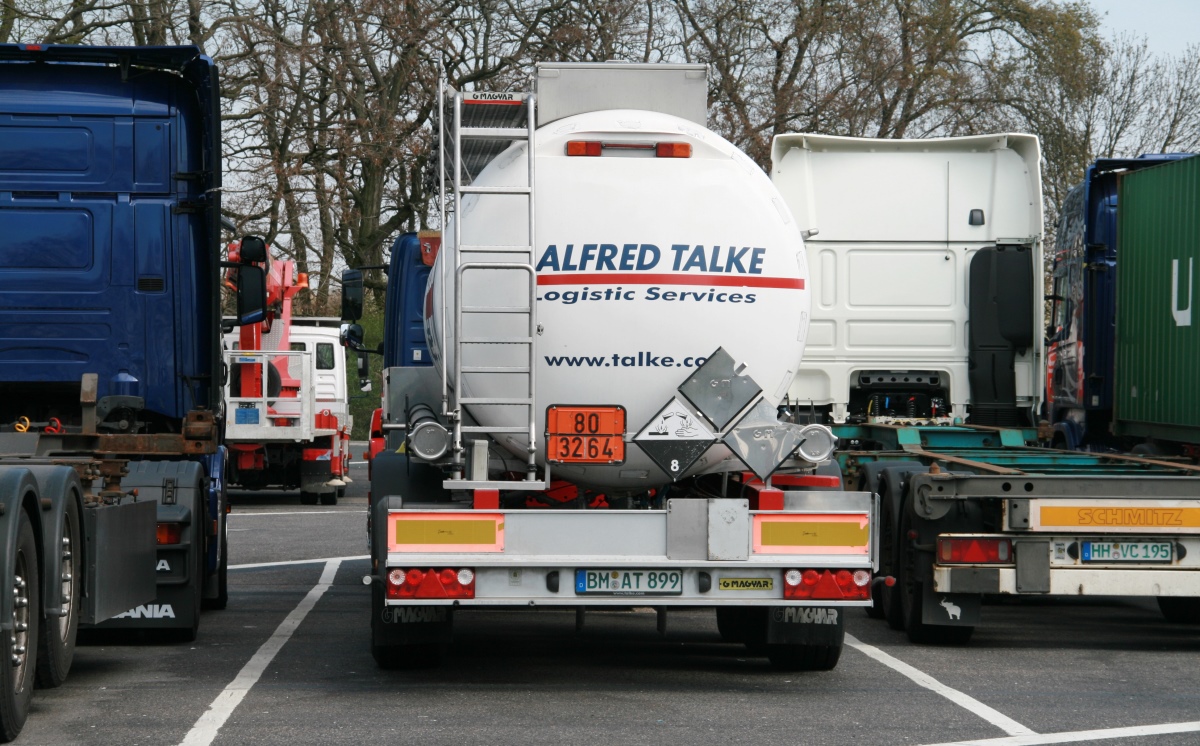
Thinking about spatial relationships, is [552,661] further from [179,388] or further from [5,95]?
[5,95]

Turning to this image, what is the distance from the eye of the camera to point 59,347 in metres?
10.1

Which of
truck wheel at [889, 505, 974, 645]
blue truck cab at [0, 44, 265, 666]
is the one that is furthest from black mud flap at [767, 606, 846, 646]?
blue truck cab at [0, 44, 265, 666]

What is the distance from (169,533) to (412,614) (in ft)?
6.09

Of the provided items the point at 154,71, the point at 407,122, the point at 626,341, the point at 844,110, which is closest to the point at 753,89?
the point at 844,110

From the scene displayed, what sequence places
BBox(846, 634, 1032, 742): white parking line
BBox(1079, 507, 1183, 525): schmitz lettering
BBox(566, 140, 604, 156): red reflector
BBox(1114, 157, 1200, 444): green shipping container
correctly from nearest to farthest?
BBox(846, 634, 1032, 742): white parking line
BBox(566, 140, 604, 156): red reflector
BBox(1079, 507, 1183, 525): schmitz lettering
BBox(1114, 157, 1200, 444): green shipping container

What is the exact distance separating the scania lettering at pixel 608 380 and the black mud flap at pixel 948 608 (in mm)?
1676

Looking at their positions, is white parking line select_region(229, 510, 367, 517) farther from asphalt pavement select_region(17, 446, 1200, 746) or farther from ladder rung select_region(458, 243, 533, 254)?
ladder rung select_region(458, 243, 533, 254)

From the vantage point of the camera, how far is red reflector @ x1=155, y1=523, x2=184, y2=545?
30.8 feet

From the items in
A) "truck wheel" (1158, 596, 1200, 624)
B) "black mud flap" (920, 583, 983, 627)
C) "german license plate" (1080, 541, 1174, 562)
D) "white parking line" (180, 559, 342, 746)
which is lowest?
"truck wheel" (1158, 596, 1200, 624)

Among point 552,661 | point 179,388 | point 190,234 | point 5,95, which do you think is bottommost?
point 552,661

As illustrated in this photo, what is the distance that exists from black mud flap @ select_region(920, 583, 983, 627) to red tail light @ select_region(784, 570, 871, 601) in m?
1.99

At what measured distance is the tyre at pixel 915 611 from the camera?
32.2 ft

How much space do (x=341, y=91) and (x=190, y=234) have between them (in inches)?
883

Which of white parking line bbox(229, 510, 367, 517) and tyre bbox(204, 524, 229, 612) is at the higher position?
tyre bbox(204, 524, 229, 612)
